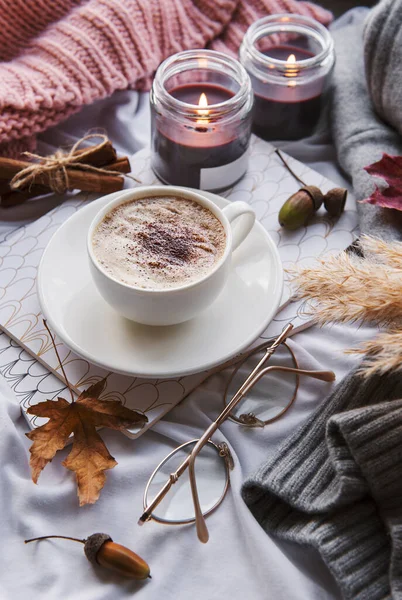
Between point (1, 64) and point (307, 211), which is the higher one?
point (1, 64)

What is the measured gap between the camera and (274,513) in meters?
0.88

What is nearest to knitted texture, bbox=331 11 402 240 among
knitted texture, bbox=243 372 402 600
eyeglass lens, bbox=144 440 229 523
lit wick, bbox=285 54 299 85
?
lit wick, bbox=285 54 299 85

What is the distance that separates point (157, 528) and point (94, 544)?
9 cm

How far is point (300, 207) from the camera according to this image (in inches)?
46.8

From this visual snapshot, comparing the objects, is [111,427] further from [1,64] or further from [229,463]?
[1,64]

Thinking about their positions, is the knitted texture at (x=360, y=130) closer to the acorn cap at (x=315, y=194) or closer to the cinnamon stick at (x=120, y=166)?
the acorn cap at (x=315, y=194)

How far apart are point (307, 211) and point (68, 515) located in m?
0.67

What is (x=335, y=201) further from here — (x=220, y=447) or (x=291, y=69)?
(x=220, y=447)

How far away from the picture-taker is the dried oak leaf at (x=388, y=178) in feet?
3.75

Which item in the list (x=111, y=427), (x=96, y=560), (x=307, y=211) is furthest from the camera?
(x=307, y=211)

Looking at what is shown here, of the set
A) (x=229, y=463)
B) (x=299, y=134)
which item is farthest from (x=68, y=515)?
(x=299, y=134)

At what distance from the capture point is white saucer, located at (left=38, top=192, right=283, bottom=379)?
3.13 ft

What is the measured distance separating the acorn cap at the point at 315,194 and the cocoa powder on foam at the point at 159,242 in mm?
262

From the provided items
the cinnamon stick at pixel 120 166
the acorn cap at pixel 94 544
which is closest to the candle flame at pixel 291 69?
the cinnamon stick at pixel 120 166
